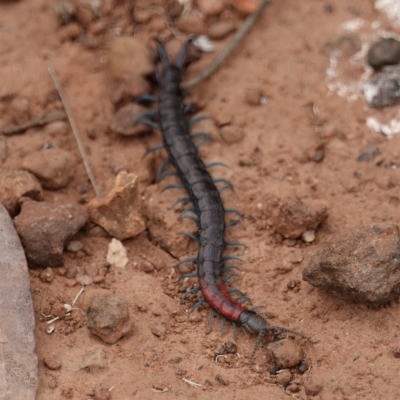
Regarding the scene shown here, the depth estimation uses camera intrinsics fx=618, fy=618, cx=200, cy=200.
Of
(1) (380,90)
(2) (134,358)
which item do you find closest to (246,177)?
(1) (380,90)

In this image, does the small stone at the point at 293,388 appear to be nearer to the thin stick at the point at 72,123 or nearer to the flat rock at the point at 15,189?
the thin stick at the point at 72,123

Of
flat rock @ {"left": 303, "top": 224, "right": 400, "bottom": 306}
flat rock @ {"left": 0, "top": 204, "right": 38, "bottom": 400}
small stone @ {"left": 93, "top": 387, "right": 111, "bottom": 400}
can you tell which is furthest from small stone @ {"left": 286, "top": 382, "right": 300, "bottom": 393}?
flat rock @ {"left": 0, "top": 204, "right": 38, "bottom": 400}

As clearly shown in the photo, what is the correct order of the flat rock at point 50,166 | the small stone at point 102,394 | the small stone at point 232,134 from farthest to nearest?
the small stone at point 232,134
the flat rock at point 50,166
the small stone at point 102,394

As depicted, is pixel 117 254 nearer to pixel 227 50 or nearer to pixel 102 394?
pixel 102 394

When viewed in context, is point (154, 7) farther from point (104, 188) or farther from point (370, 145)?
point (370, 145)

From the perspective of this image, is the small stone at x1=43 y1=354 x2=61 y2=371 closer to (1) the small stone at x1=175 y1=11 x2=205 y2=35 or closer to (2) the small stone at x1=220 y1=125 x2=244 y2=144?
(2) the small stone at x1=220 y1=125 x2=244 y2=144

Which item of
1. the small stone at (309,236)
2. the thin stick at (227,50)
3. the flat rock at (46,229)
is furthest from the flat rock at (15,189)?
the small stone at (309,236)
